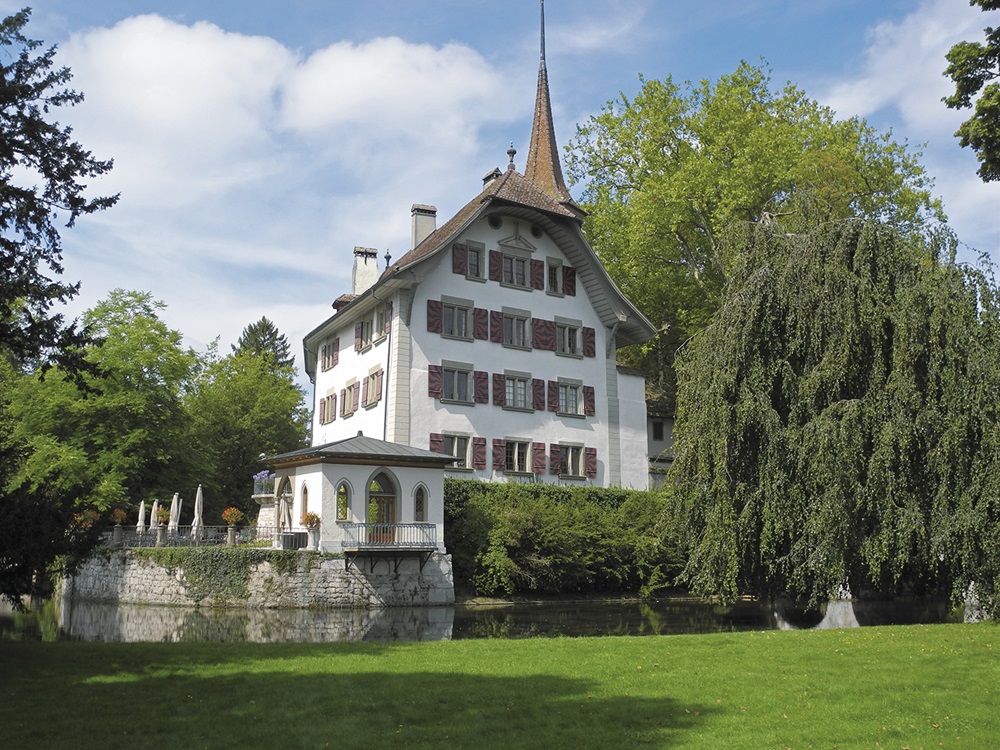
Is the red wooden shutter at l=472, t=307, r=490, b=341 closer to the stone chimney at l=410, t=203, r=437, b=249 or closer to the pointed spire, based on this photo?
the stone chimney at l=410, t=203, r=437, b=249

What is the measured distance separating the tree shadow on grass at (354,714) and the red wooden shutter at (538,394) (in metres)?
25.4

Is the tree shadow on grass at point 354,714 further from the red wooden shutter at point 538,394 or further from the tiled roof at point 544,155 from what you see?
the tiled roof at point 544,155

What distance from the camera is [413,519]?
30.4 metres

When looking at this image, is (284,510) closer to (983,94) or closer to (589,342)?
(589,342)

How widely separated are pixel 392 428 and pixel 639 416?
36.4ft

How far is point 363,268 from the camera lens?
45.7 metres

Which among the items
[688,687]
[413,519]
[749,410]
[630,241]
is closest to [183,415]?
[413,519]

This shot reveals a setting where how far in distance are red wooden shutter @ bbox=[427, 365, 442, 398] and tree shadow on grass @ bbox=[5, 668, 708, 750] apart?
23.3 m

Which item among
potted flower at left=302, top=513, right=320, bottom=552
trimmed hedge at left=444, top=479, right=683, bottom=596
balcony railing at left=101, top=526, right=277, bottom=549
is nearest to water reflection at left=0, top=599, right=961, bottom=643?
trimmed hedge at left=444, top=479, right=683, bottom=596

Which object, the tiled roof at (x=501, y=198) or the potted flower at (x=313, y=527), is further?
the tiled roof at (x=501, y=198)

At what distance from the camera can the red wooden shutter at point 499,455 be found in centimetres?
3575

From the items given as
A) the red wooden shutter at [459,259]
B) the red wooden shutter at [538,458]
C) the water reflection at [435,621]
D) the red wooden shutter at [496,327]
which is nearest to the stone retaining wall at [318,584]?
the water reflection at [435,621]

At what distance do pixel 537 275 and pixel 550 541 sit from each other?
10.9 meters

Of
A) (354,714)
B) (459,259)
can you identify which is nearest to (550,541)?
(459,259)
